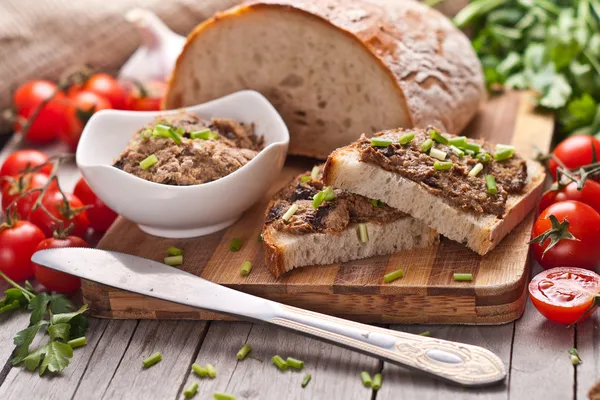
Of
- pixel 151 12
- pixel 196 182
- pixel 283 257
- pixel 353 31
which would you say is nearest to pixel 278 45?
pixel 353 31

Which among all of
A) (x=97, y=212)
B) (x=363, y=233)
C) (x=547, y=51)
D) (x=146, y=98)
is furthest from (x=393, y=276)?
(x=146, y=98)

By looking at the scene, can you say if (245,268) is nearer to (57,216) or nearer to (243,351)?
(243,351)

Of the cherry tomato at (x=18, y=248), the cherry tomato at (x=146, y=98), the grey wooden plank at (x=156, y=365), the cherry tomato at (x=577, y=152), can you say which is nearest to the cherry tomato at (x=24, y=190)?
the cherry tomato at (x=18, y=248)

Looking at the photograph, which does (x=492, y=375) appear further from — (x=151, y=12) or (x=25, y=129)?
(x=151, y=12)

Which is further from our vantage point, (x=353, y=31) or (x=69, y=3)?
(x=69, y=3)

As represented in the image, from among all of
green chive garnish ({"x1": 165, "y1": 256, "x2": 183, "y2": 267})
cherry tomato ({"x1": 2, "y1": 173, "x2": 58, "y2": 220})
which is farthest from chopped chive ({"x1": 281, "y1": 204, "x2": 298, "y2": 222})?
cherry tomato ({"x1": 2, "y1": 173, "x2": 58, "y2": 220})

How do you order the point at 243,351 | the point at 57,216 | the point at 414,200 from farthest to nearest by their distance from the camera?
the point at 57,216, the point at 414,200, the point at 243,351

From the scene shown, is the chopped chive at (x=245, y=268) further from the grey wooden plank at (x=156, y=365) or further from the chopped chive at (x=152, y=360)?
the chopped chive at (x=152, y=360)
